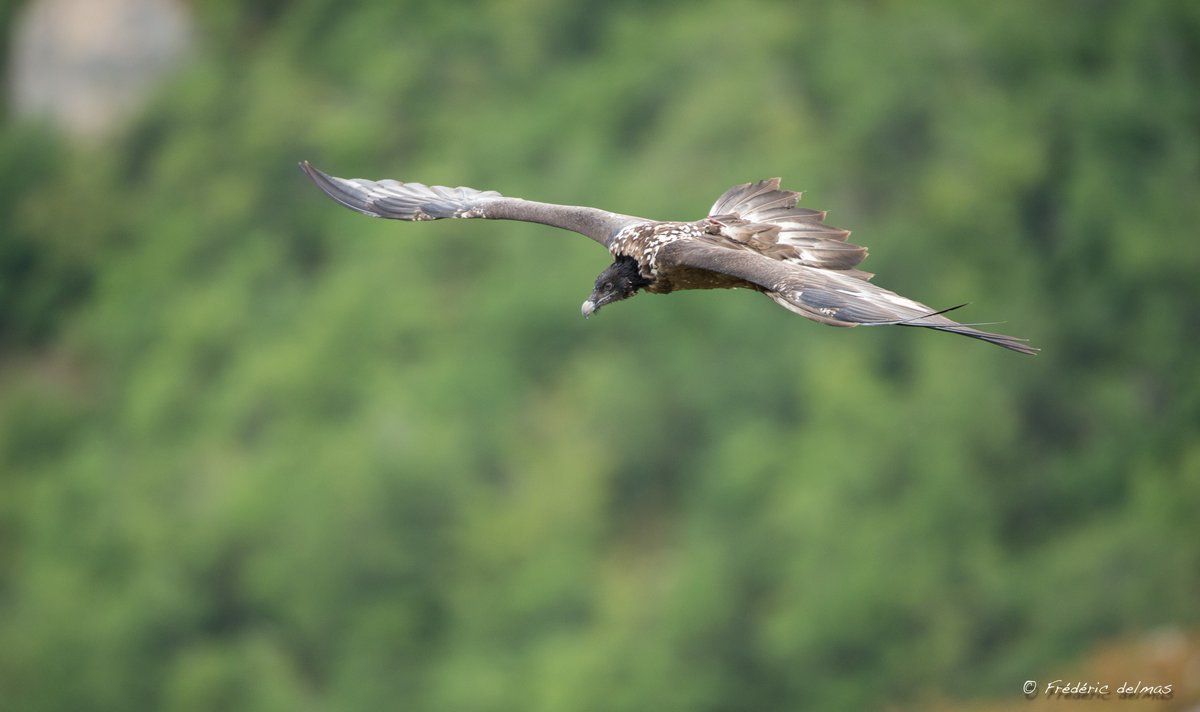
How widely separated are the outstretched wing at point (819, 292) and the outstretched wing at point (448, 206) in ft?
6.50

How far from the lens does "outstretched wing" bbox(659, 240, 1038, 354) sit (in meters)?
12.2

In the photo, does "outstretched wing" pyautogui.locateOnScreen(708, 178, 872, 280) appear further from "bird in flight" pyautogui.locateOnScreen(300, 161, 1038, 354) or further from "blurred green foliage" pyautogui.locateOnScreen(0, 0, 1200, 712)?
"blurred green foliage" pyautogui.locateOnScreen(0, 0, 1200, 712)

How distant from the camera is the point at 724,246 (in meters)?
14.9

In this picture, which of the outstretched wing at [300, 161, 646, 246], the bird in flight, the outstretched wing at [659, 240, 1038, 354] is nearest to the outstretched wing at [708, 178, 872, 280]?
the bird in flight

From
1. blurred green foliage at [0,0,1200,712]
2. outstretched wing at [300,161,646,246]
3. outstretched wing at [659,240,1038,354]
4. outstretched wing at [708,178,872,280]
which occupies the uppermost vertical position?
blurred green foliage at [0,0,1200,712]

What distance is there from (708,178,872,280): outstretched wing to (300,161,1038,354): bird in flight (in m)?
0.01

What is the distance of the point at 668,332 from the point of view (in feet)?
210

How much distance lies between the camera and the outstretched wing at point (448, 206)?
1627 cm

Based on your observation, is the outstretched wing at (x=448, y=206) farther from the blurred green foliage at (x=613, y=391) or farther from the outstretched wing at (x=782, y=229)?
the blurred green foliage at (x=613, y=391)

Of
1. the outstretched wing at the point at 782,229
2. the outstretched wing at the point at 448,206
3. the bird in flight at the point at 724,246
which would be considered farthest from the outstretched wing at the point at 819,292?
the outstretched wing at the point at 448,206

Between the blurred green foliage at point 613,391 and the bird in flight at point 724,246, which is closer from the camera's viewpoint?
the bird in flight at point 724,246

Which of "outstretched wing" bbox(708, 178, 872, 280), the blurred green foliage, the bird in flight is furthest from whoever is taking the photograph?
the blurred green foliage
